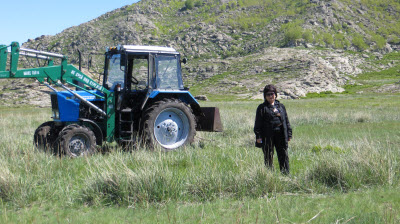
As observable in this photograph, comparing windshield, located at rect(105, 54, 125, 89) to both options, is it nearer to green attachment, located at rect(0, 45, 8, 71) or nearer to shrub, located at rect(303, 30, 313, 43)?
green attachment, located at rect(0, 45, 8, 71)

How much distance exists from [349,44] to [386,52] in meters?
13.6

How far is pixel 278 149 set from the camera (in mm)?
7473

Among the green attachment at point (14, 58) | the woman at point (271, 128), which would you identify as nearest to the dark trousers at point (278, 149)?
the woman at point (271, 128)

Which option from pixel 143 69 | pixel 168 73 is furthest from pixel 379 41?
pixel 143 69

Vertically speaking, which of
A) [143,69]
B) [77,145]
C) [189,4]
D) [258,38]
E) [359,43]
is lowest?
[77,145]

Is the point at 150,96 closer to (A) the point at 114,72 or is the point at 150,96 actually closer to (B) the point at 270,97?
(A) the point at 114,72

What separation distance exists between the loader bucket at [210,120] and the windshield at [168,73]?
1.05 metres

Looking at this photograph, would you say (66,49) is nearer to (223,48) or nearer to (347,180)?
(223,48)

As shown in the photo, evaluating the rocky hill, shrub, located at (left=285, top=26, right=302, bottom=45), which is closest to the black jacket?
the rocky hill

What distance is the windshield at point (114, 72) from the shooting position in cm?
1073

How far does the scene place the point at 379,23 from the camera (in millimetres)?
112938

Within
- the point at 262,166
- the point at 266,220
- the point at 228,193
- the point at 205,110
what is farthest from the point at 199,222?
the point at 205,110

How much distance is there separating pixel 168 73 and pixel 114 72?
1412mm

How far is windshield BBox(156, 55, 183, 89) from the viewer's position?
10.7 m
